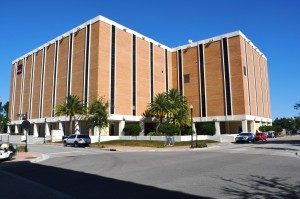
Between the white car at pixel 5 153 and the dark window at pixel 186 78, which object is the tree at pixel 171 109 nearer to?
the dark window at pixel 186 78

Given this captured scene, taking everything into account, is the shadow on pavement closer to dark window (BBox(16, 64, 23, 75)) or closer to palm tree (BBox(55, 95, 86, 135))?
palm tree (BBox(55, 95, 86, 135))

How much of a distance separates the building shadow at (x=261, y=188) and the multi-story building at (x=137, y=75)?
48.6 m

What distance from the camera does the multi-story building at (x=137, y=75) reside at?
198 feet

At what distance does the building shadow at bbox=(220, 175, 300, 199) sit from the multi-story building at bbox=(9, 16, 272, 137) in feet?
159

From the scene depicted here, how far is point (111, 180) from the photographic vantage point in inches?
419

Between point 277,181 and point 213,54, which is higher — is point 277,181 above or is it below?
below

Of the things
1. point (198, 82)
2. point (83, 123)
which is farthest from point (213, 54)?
point (83, 123)

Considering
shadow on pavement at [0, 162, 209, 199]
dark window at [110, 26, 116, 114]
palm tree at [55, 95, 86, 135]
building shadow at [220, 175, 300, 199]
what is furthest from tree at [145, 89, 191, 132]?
building shadow at [220, 175, 300, 199]

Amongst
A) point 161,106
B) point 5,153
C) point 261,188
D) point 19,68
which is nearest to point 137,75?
point 161,106

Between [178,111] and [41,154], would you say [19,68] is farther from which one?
[41,154]

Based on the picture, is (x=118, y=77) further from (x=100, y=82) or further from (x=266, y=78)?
(x=266, y=78)

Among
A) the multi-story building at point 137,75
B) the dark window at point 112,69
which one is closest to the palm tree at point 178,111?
the multi-story building at point 137,75

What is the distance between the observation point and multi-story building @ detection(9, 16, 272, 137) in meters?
60.5

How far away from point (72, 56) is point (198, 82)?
101 ft
